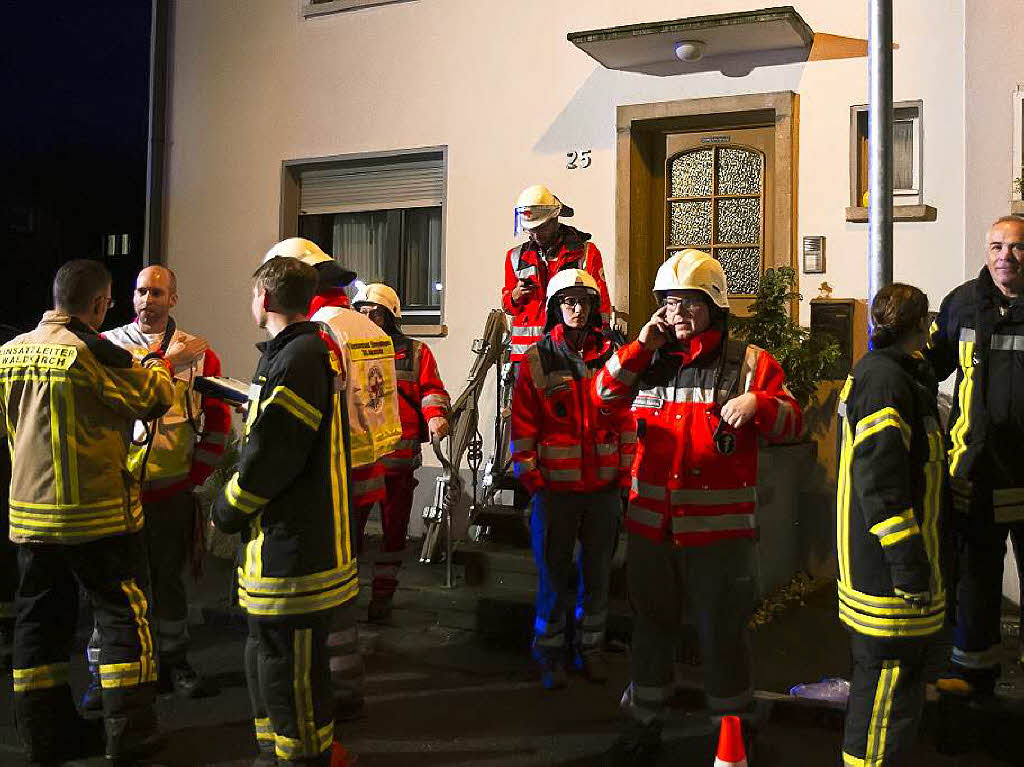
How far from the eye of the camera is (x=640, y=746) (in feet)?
15.3

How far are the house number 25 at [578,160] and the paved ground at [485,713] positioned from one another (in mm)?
4391

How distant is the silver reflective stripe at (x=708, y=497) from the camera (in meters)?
4.44

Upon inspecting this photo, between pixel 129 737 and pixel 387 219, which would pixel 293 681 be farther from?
pixel 387 219

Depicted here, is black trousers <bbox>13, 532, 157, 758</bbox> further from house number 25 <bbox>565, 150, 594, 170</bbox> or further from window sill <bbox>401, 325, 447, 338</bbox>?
house number 25 <bbox>565, 150, 594, 170</bbox>

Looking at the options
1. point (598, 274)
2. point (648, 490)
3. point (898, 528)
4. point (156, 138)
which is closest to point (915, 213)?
point (598, 274)

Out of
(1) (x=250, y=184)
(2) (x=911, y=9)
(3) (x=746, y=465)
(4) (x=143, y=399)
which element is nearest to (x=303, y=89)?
(1) (x=250, y=184)

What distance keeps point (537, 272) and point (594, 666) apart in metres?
2.62

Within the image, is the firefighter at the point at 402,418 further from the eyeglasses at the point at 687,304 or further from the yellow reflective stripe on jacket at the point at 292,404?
the yellow reflective stripe on jacket at the point at 292,404

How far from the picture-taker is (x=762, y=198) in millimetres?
8953

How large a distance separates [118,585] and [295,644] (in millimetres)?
1068

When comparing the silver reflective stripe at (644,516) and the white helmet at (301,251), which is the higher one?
the white helmet at (301,251)

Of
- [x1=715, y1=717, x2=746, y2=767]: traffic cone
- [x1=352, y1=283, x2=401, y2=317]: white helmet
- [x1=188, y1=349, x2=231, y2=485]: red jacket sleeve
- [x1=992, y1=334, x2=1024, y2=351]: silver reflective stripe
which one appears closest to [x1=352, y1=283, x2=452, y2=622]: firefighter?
[x1=352, y1=283, x2=401, y2=317]: white helmet

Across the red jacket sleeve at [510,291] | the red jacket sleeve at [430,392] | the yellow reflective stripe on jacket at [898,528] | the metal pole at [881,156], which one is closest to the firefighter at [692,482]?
the yellow reflective stripe on jacket at [898,528]

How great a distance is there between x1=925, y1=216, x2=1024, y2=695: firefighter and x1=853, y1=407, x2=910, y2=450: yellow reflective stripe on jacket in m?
1.55
